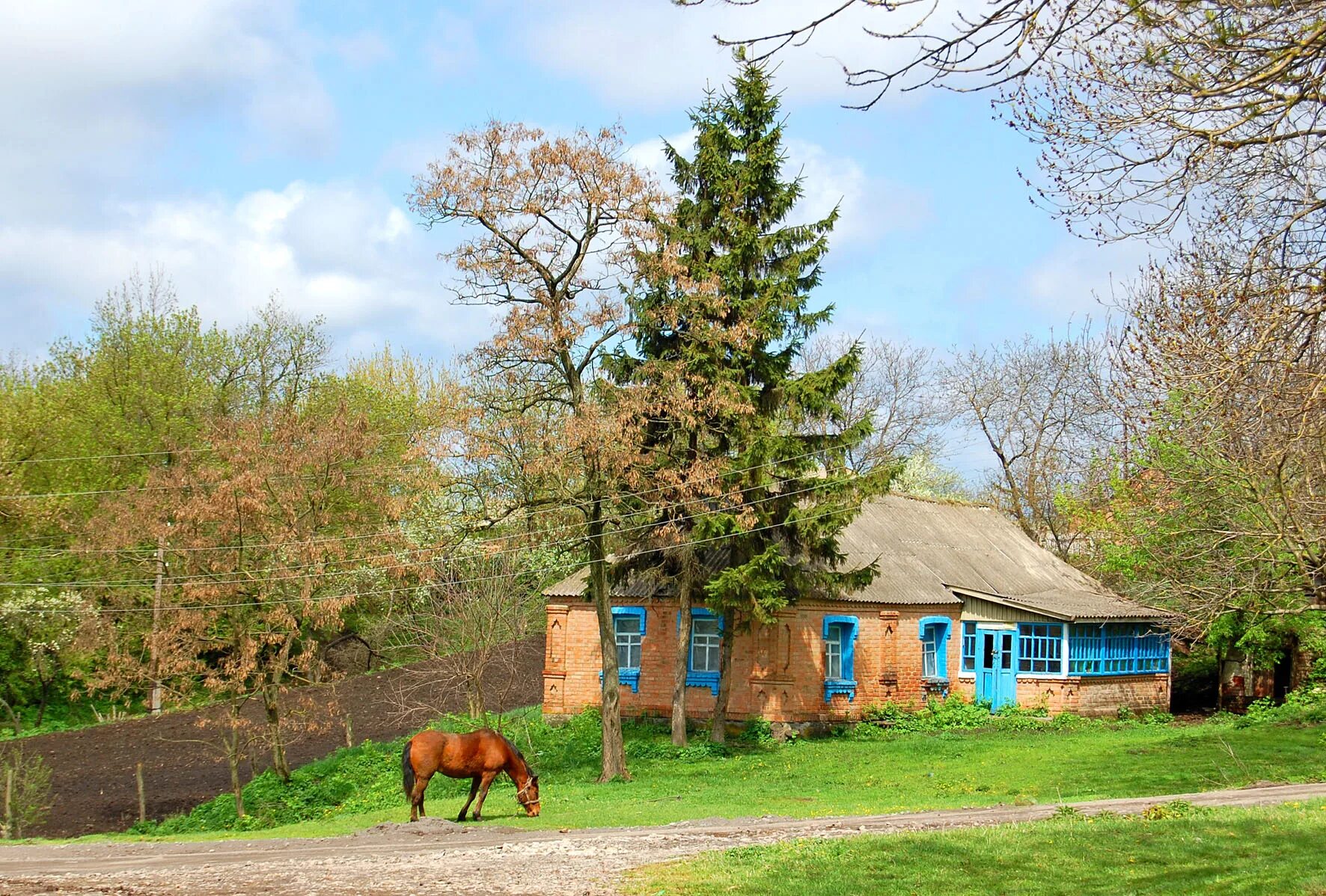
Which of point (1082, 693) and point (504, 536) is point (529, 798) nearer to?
point (504, 536)

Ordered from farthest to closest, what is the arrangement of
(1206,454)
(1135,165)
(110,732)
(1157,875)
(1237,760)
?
1. (110,732)
2. (1237,760)
3. (1206,454)
4. (1157,875)
5. (1135,165)

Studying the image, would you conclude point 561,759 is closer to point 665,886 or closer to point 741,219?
point 741,219

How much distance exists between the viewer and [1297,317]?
9.09m

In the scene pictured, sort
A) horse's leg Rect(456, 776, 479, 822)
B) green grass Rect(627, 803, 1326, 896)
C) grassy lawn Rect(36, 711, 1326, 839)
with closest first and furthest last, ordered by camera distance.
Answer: green grass Rect(627, 803, 1326, 896), horse's leg Rect(456, 776, 479, 822), grassy lawn Rect(36, 711, 1326, 839)

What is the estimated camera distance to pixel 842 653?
31047 millimetres

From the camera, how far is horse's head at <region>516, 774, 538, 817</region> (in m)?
17.7

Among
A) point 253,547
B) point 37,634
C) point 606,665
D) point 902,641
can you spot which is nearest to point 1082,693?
point 902,641

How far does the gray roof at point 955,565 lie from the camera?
107 feet

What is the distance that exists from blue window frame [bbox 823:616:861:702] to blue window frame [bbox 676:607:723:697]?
2.87 metres

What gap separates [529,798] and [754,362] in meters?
12.5

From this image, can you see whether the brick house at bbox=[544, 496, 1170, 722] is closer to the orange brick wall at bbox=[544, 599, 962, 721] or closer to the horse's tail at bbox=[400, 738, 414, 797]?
the orange brick wall at bbox=[544, 599, 962, 721]

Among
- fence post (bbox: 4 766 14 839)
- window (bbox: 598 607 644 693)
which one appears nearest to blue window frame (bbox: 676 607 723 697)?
window (bbox: 598 607 644 693)

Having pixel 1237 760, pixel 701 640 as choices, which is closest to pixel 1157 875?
pixel 1237 760

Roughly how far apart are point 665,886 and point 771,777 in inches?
504
